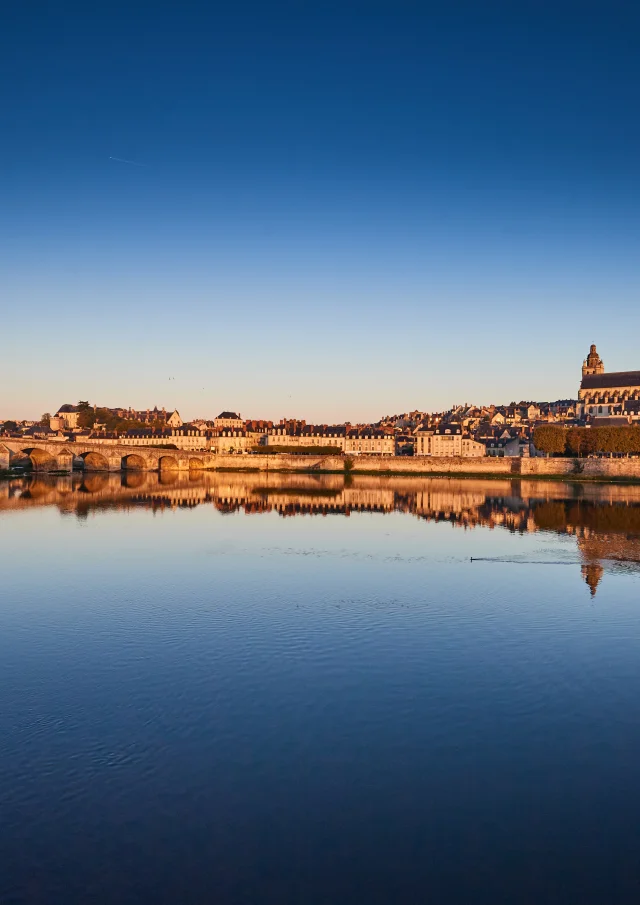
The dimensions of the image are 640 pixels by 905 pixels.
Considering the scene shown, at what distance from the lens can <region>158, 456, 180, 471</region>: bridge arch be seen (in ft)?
266

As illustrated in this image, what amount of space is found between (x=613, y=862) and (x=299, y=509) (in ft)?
109

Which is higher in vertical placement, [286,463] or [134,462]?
[134,462]

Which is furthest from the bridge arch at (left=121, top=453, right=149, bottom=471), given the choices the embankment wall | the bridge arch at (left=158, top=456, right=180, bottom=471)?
the embankment wall

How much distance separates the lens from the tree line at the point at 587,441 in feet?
220

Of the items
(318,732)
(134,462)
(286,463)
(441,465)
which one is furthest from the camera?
(134,462)

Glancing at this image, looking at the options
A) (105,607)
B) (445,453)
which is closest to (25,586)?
(105,607)

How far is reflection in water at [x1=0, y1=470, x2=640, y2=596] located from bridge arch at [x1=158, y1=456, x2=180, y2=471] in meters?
12.3

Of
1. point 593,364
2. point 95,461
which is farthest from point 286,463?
point 593,364

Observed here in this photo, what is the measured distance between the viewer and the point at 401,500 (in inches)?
1871

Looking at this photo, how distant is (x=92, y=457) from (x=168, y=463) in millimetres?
8354

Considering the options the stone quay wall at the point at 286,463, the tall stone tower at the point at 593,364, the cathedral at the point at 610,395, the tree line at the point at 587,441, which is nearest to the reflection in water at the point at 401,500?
the stone quay wall at the point at 286,463

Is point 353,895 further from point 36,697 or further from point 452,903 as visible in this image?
point 36,697

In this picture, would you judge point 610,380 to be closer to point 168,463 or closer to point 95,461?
point 168,463

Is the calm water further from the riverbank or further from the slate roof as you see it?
the slate roof
